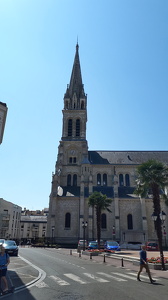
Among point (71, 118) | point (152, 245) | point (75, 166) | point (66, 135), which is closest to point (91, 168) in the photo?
point (75, 166)

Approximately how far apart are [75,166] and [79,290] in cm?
4242

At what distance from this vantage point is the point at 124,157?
177 feet

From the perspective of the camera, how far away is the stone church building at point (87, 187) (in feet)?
141

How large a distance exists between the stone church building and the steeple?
0.27 meters

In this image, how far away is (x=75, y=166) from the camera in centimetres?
5053

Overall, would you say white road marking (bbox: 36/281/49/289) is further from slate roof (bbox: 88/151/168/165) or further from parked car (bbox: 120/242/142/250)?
slate roof (bbox: 88/151/168/165)

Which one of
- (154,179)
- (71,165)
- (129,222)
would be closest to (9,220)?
(71,165)

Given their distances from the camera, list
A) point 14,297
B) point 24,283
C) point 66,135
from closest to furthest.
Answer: point 14,297
point 24,283
point 66,135

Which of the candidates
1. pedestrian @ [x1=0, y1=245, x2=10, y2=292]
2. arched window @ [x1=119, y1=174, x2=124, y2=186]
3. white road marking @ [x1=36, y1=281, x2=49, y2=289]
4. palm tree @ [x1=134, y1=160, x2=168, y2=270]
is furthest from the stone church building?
pedestrian @ [x1=0, y1=245, x2=10, y2=292]

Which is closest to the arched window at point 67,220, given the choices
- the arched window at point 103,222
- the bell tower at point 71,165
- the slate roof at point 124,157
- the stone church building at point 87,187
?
the stone church building at point 87,187

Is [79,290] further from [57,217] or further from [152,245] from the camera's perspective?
[57,217]

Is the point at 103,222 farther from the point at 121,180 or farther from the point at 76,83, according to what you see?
the point at 76,83

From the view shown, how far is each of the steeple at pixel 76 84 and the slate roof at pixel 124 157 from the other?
16730mm

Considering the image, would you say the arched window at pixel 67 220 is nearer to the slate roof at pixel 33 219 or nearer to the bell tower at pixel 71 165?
the bell tower at pixel 71 165
